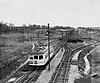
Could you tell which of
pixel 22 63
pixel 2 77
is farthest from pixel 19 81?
pixel 22 63

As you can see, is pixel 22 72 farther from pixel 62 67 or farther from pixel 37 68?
pixel 62 67

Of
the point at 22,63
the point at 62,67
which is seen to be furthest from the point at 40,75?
the point at 22,63

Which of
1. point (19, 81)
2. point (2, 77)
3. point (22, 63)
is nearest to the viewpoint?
point (19, 81)

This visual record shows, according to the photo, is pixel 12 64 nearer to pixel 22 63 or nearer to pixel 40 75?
pixel 22 63

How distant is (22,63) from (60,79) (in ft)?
42.9

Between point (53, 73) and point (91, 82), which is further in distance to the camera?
point (53, 73)

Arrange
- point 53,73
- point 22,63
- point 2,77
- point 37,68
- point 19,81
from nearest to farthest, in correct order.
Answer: point 19,81 → point 2,77 → point 53,73 → point 37,68 → point 22,63

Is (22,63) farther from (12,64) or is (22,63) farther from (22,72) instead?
(22,72)

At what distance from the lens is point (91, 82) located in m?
26.5

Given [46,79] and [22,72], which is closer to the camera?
[46,79]

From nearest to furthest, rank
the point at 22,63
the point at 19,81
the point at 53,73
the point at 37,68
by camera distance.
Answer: the point at 19,81 < the point at 53,73 < the point at 37,68 < the point at 22,63

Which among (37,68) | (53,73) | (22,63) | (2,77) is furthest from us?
(22,63)

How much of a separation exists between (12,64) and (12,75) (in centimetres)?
582

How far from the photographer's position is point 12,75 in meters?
28.8
